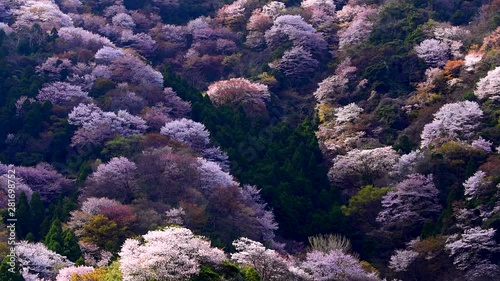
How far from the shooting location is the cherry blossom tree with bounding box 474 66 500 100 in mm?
52031

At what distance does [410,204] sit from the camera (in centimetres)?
4691

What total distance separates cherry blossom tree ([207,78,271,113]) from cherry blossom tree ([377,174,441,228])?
15.0 m

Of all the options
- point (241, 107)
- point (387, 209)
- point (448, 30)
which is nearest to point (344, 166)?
point (387, 209)

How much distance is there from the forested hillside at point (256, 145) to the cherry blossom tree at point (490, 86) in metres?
0.13

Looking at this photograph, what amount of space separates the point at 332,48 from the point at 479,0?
1106 centimetres

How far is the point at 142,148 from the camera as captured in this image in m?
48.3

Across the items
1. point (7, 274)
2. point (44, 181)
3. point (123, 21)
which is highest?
point (123, 21)

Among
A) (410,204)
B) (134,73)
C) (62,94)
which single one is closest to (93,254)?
(410,204)

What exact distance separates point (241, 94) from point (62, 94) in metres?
12.1

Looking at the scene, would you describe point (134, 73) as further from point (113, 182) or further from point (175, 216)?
point (175, 216)

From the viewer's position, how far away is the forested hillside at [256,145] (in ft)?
128

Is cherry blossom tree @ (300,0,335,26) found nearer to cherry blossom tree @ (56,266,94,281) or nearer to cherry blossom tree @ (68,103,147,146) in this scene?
cherry blossom tree @ (68,103,147,146)

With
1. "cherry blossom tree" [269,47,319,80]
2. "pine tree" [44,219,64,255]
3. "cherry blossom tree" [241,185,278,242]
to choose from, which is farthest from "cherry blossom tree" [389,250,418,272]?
"cherry blossom tree" [269,47,319,80]

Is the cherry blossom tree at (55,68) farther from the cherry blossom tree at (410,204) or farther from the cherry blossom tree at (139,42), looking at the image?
the cherry blossom tree at (410,204)
